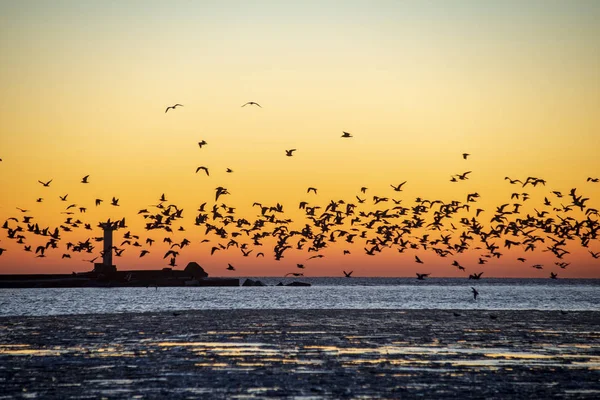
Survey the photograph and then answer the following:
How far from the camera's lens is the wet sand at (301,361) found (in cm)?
2795

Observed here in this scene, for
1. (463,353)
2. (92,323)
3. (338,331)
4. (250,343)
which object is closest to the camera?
(463,353)

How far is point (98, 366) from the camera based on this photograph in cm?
3444

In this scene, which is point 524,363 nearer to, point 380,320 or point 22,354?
point 22,354

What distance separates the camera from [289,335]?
50500mm

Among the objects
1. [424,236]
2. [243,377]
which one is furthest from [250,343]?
[424,236]

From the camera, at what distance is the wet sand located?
2795 centimetres

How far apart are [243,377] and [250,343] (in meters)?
14.2

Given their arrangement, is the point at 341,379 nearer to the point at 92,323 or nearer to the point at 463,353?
the point at 463,353

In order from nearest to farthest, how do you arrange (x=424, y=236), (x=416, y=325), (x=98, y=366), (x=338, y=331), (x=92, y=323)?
(x=98, y=366) → (x=338, y=331) → (x=416, y=325) → (x=92, y=323) → (x=424, y=236)

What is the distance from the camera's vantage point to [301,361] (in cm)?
3600

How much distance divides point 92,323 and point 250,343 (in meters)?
23.8

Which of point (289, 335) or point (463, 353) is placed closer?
point (463, 353)

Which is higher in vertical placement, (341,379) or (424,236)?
(424,236)

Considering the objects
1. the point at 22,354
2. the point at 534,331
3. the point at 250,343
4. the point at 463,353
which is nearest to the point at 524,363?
the point at 463,353
